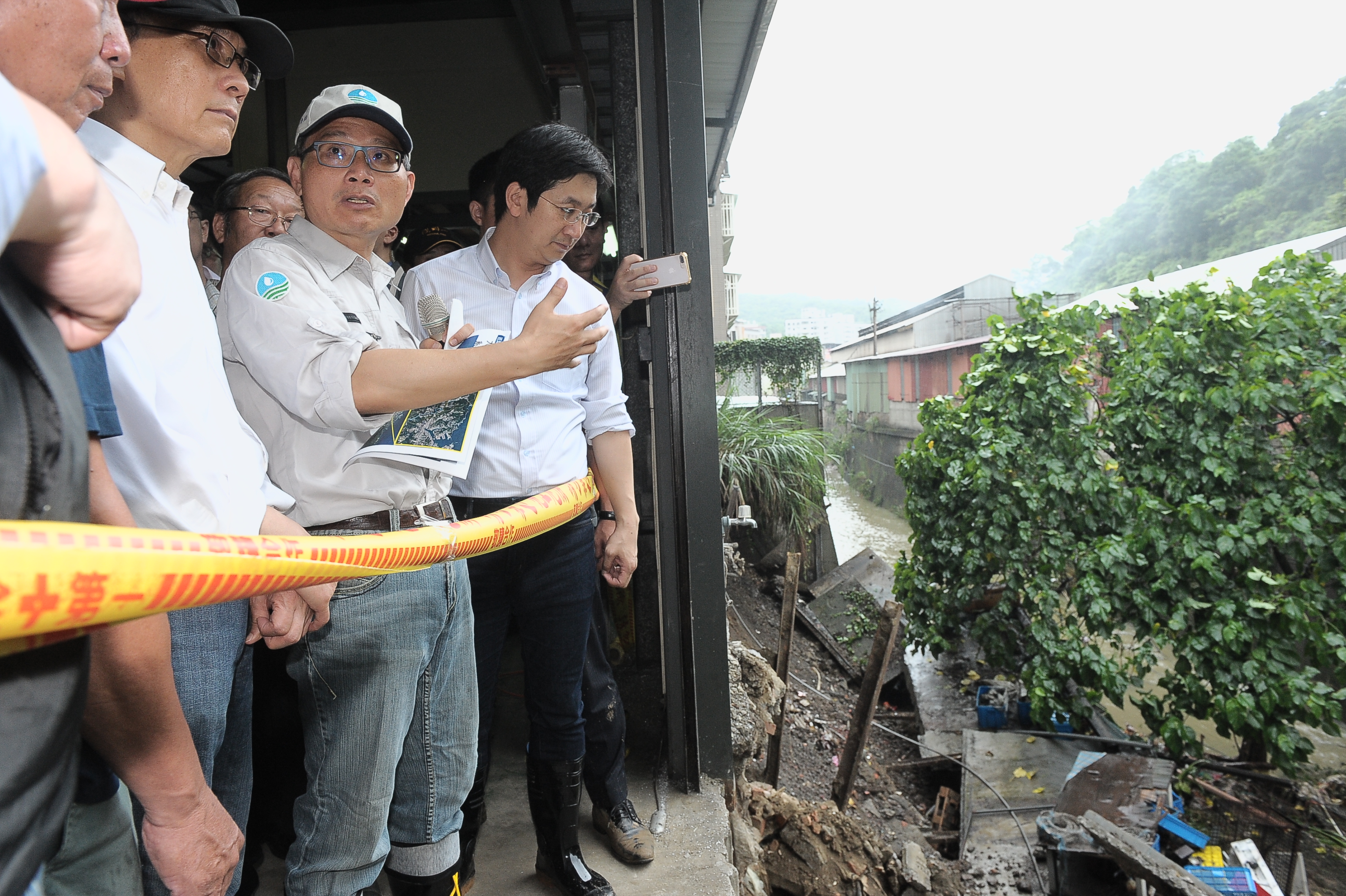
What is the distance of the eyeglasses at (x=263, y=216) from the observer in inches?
91.5

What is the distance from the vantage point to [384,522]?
1.54 meters

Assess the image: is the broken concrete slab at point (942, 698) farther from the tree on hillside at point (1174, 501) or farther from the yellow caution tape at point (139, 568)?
the yellow caution tape at point (139, 568)

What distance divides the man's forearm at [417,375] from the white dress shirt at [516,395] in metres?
0.66

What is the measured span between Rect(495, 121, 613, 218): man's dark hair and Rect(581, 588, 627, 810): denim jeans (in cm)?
122

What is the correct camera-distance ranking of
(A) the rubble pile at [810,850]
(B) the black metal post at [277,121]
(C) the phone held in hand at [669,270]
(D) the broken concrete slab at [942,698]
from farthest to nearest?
(D) the broken concrete slab at [942,698]
(B) the black metal post at [277,121]
(A) the rubble pile at [810,850]
(C) the phone held in hand at [669,270]

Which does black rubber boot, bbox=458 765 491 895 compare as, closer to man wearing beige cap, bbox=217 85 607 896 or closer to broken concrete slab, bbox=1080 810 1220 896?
man wearing beige cap, bbox=217 85 607 896

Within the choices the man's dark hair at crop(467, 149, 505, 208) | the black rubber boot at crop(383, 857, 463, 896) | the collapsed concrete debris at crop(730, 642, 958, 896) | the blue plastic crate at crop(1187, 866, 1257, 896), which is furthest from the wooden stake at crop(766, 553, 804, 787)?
the black rubber boot at crop(383, 857, 463, 896)

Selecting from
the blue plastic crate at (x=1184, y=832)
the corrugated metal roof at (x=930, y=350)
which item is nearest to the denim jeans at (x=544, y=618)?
the blue plastic crate at (x=1184, y=832)

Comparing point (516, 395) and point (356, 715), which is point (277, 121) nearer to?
point (516, 395)

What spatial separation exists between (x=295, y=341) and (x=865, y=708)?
17.2ft

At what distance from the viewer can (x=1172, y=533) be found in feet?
20.3

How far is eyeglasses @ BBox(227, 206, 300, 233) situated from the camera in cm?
232

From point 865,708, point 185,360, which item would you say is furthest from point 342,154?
point 865,708

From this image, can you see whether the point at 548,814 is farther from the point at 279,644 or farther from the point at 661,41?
the point at 661,41
